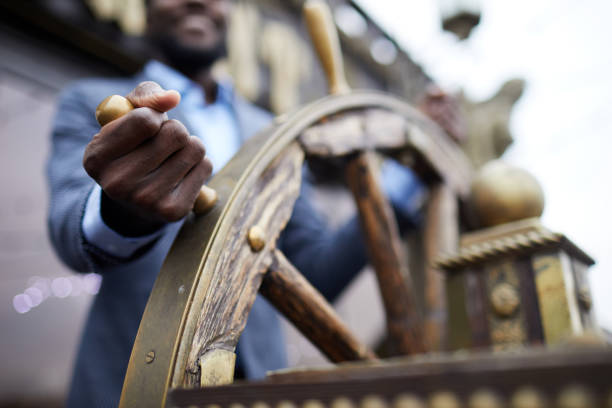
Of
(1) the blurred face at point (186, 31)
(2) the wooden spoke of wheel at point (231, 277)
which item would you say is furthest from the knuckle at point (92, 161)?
(1) the blurred face at point (186, 31)

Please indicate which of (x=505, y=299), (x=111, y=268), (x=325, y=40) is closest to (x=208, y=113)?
(x=325, y=40)

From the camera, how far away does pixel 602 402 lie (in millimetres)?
229

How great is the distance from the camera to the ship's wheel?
44 cm

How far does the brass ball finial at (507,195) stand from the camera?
0.72m

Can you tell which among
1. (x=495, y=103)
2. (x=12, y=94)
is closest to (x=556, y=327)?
(x=495, y=103)

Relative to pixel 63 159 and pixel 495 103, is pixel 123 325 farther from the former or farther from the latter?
pixel 495 103

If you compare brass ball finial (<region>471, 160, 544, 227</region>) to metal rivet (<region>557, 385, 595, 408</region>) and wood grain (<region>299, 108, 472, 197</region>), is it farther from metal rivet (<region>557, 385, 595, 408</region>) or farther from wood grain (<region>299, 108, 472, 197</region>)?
metal rivet (<region>557, 385, 595, 408</region>)

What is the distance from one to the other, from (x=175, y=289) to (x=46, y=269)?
2.28 meters

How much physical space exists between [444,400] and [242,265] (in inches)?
12.0

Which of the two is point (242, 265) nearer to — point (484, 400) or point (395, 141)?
point (484, 400)

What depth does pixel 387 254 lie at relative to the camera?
81 centimetres

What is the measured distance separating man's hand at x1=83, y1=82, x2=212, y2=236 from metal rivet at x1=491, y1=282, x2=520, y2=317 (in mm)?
443

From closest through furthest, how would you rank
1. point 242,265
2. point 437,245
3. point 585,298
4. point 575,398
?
point 575,398 → point 242,265 → point 585,298 → point 437,245

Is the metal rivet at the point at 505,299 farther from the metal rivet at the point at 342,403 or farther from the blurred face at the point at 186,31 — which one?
the blurred face at the point at 186,31
